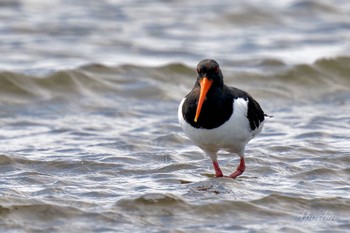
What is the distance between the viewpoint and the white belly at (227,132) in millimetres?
7566

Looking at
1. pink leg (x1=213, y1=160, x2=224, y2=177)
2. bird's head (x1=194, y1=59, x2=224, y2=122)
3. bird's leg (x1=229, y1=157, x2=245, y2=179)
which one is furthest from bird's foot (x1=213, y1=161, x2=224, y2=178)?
bird's head (x1=194, y1=59, x2=224, y2=122)

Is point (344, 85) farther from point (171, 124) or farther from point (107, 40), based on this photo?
point (107, 40)

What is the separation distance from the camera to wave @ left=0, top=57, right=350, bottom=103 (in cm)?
1205

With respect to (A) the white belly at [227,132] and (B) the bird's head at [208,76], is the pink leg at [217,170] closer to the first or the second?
(A) the white belly at [227,132]

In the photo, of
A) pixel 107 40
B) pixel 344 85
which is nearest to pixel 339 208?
pixel 344 85

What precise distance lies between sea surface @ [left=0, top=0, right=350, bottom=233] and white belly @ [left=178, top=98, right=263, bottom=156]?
1.31ft

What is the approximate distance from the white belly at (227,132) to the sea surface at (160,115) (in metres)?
0.40

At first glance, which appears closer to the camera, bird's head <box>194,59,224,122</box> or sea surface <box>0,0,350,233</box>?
sea surface <box>0,0,350,233</box>

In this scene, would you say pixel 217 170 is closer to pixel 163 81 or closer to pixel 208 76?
pixel 208 76

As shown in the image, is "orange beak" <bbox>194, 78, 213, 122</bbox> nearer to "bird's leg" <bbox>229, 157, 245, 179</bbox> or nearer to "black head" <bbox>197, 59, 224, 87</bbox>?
"black head" <bbox>197, 59, 224, 87</bbox>

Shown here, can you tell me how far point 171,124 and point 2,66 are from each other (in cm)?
353

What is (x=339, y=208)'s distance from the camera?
23.7ft

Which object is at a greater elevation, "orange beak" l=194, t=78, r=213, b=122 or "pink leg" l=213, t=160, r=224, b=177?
"orange beak" l=194, t=78, r=213, b=122

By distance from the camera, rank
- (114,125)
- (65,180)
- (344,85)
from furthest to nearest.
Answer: (344,85) → (114,125) → (65,180)
